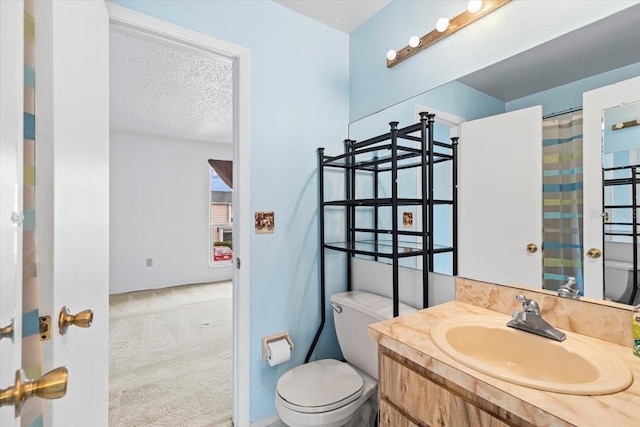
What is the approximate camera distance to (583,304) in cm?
100

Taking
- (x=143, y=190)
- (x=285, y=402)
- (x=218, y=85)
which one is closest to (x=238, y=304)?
(x=285, y=402)

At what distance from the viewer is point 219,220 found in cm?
507

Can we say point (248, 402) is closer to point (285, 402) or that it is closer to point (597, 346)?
point (285, 402)

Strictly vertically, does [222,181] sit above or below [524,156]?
above

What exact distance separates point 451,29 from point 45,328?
1817 mm

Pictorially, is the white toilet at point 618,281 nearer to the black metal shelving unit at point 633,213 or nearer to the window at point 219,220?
the black metal shelving unit at point 633,213

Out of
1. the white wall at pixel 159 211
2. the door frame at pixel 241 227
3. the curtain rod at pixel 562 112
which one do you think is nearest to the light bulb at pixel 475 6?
the curtain rod at pixel 562 112

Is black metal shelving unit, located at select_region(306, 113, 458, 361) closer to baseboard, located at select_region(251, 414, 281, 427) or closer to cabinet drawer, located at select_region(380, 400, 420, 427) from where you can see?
baseboard, located at select_region(251, 414, 281, 427)

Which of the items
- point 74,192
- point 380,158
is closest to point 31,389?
point 74,192

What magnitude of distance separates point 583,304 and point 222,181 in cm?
478

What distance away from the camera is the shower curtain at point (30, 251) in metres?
0.65

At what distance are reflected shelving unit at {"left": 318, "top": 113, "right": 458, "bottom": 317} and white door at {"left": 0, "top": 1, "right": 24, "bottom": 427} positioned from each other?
4.02 ft

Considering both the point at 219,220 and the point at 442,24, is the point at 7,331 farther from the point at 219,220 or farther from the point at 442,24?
the point at 219,220

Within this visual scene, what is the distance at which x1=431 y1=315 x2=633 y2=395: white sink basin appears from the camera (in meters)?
0.70
